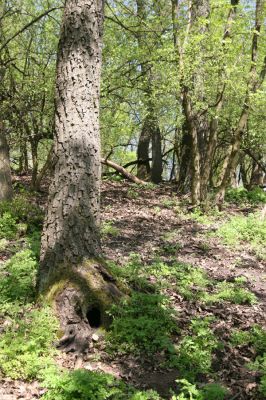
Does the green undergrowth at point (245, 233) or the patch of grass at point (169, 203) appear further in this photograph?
the patch of grass at point (169, 203)

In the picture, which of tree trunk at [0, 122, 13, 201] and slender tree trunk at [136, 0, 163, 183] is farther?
slender tree trunk at [136, 0, 163, 183]

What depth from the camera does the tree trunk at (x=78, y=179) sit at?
16.7ft

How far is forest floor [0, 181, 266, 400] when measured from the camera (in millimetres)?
4434

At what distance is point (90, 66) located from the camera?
17.6 ft

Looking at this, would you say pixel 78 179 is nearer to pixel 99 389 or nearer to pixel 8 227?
pixel 99 389

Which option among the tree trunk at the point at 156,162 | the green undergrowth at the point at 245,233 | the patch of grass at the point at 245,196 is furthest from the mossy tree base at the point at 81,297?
the tree trunk at the point at 156,162

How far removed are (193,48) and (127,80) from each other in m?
2.38

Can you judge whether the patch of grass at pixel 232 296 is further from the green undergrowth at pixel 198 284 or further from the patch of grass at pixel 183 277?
the patch of grass at pixel 183 277

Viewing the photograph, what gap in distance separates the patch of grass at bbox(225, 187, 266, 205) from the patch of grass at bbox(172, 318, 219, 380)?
26.1ft

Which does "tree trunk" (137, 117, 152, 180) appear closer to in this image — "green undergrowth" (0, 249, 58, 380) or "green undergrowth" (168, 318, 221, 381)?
"green undergrowth" (0, 249, 58, 380)

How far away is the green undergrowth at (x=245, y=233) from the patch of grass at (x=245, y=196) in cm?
302

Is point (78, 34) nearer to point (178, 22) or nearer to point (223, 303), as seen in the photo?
point (223, 303)

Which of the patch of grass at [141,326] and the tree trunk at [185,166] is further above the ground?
the tree trunk at [185,166]

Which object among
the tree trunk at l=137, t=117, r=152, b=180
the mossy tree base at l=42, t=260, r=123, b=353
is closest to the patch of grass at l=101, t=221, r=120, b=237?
the mossy tree base at l=42, t=260, r=123, b=353
